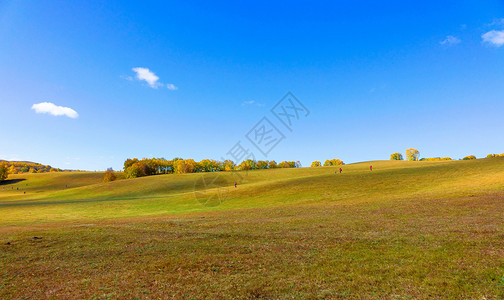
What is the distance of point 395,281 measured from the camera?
7.24 meters

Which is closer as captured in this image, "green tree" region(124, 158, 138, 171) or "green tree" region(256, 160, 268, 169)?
"green tree" region(124, 158, 138, 171)

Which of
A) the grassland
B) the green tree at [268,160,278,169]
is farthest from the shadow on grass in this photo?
the grassland

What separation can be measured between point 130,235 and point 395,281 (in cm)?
1501

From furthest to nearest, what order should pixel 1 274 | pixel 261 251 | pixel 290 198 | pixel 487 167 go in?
pixel 487 167 < pixel 290 198 < pixel 261 251 < pixel 1 274

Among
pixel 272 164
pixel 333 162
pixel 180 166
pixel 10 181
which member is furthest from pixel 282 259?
pixel 333 162

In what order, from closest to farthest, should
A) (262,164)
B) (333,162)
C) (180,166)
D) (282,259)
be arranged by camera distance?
(282,259), (180,166), (262,164), (333,162)

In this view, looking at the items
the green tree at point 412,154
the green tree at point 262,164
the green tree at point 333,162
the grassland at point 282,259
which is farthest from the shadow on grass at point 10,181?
the green tree at point 412,154

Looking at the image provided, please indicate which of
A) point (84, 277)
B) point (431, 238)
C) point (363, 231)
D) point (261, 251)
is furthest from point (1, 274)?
point (431, 238)

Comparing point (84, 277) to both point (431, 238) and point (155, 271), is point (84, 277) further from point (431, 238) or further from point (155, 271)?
point (431, 238)

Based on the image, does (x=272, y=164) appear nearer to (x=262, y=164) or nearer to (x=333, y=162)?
(x=262, y=164)

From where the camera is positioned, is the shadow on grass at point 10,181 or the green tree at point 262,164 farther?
the green tree at point 262,164

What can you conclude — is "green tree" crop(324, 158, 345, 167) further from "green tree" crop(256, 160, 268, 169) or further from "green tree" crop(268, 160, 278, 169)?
"green tree" crop(256, 160, 268, 169)

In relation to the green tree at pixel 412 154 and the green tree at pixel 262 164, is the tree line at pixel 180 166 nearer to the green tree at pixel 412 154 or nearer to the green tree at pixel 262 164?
the green tree at pixel 262 164

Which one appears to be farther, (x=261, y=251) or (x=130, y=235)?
(x=130, y=235)
